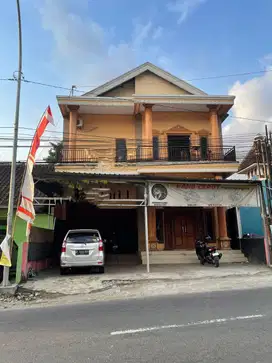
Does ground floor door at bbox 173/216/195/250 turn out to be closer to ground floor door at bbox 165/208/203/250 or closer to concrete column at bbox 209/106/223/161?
ground floor door at bbox 165/208/203/250

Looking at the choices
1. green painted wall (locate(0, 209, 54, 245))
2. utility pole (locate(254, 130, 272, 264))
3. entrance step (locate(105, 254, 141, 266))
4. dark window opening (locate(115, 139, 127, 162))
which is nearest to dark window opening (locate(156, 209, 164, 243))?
entrance step (locate(105, 254, 141, 266))

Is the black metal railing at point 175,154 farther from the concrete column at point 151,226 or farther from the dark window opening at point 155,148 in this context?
the concrete column at point 151,226

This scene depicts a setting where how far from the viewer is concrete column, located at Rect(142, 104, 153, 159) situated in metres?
17.9

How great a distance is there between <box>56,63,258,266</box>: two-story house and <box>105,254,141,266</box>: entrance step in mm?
648

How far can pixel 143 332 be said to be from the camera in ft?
16.1

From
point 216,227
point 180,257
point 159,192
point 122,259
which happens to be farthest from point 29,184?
point 216,227

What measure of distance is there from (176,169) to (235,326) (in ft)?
39.8

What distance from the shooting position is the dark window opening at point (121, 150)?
61.0ft

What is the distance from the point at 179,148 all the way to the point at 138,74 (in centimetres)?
547

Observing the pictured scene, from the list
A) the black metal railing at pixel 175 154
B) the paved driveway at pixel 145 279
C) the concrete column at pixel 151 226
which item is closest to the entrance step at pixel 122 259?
the concrete column at pixel 151 226

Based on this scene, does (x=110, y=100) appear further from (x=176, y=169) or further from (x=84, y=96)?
(x=176, y=169)

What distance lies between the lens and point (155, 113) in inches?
769

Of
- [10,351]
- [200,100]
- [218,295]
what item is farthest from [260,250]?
[10,351]

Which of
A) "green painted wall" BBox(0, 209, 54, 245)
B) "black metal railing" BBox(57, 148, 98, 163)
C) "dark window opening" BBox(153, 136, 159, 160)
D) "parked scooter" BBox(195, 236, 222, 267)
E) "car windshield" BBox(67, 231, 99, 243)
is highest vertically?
"dark window opening" BBox(153, 136, 159, 160)
